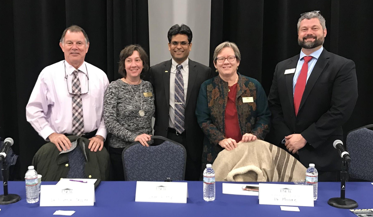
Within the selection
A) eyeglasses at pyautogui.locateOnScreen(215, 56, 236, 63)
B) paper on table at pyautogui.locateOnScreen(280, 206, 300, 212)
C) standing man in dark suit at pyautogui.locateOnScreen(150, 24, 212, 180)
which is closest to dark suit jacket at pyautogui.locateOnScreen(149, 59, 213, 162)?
standing man in dark suit at pyautogui.locateOnScreen(150, 24, 212, 180)

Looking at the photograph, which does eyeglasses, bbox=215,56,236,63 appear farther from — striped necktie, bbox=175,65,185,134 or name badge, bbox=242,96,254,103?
striped necktie, bbox=175,65,185,134

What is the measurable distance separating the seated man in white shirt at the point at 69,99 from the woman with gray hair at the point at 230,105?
2.92ft

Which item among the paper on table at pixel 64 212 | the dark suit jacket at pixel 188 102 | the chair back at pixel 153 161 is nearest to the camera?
the paper on table at pixel 64 212

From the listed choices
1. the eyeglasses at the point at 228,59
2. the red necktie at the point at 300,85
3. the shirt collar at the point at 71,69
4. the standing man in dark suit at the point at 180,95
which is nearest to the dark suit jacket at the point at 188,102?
the standing man in dark suit at the point at 180,95

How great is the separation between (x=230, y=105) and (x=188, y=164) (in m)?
0.71

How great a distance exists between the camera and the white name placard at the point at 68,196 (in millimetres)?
1634

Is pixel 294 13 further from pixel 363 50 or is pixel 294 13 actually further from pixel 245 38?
pixel 363 50

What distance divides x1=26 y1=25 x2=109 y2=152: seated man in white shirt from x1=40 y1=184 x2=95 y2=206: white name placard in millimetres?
888

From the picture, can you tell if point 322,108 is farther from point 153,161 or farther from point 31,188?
point 31,188

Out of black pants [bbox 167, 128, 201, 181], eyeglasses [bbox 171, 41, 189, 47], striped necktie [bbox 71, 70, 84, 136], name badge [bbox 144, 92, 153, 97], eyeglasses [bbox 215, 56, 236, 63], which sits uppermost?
eyeglasses [bbox 171, 41, 189, 47]

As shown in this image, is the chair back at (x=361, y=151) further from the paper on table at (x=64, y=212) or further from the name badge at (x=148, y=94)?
the paper on table at (x=64, y=212)

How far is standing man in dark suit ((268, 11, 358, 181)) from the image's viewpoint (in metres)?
2.39

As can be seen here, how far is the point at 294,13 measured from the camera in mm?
3553

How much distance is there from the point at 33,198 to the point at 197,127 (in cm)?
149
